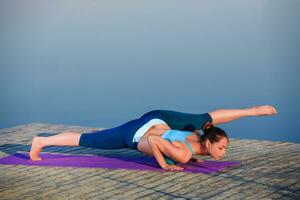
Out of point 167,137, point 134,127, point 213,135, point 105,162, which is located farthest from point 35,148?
point 213,135

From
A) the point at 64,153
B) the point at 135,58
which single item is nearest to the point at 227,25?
the point at 135,58

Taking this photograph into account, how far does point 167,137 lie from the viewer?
6.53m

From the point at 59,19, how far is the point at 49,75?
5.94m

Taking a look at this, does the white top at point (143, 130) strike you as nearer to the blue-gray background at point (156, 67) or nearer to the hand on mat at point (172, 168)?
the hand on mat at point (172, 168)

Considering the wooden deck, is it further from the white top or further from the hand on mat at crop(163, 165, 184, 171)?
the white top

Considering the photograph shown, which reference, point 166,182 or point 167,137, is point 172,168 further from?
point 166,182

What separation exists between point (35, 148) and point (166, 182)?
66.7 inches

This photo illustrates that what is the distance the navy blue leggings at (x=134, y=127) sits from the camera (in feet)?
22.2

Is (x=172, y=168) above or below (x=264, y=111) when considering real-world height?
below

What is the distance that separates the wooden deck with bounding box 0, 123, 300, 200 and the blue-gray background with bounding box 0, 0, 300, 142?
15.7ft

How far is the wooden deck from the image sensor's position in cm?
580

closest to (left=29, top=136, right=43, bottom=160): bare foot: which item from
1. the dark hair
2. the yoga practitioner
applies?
the yoga practitioner

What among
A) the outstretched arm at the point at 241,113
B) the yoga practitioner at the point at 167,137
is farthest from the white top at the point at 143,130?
the outstretched arm at the point at 241,113

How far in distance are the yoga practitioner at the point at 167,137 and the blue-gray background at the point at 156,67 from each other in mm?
4787
